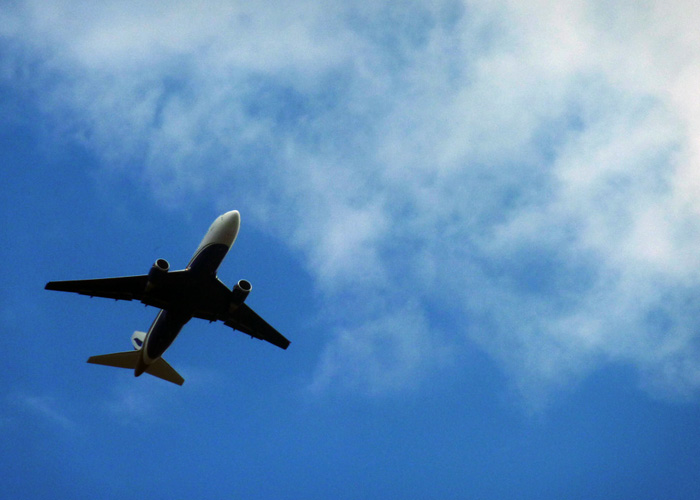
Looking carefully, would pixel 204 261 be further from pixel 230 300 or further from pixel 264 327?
pixel 264 327

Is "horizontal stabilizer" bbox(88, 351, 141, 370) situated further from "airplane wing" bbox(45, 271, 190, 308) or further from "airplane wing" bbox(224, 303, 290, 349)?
"airplane wing" bbox(224, 303, 290, 349)

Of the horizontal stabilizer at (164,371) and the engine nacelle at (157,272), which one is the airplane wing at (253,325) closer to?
the horizontal stabilizer at (164,371)

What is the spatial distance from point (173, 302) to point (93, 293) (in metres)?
5.54

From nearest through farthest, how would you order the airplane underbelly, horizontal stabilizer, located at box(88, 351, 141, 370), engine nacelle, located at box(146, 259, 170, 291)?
engine nacelle, located at box(146, 259, 170, 291), the airplane underbelly, horizontal stabilizer, located at box(88, 351, 141, 370)

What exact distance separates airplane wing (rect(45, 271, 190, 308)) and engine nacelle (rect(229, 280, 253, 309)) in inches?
138

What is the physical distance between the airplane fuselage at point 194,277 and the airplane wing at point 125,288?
863 mm

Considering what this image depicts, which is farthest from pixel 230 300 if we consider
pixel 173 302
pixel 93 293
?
pixel 93 293

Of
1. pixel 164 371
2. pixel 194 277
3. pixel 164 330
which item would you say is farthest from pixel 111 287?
pixel 164 371

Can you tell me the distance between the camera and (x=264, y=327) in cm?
4675

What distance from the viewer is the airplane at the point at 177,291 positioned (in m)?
39.9

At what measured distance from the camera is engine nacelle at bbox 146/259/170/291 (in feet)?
128

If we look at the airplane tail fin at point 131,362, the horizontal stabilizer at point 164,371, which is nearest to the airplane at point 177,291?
the airplane tail fin at point 131,362

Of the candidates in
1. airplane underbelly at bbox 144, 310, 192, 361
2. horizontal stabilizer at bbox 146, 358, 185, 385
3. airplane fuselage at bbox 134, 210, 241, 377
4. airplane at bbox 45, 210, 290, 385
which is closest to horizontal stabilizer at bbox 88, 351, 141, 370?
airplane at bbox 45, 210, 290, 385

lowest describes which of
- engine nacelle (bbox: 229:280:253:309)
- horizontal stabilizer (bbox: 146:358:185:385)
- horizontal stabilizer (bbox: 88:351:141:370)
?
horizontal stabilizer (bbox: 88:351:141:370)
